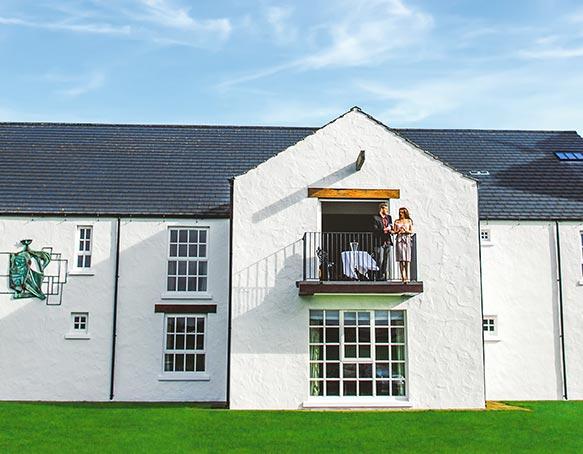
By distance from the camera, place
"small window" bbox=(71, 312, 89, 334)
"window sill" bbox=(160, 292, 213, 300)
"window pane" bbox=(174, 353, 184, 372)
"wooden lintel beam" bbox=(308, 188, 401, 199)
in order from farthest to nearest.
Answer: "window sill" bbox=(160, 292, 213, 300) < "small window" bbox=(71, 312, 89, 334) < "window pane" bbox=(174, 353, 184, 372) < "wooden lintel beam" bbox=(308, 188, 401, 199)

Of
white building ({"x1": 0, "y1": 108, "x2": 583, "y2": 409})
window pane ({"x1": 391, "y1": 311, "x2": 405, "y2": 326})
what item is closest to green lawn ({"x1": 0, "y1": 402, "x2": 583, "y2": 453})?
white building ({"x1": 0, "y1": 108, "x2": 583, "y2": 409})

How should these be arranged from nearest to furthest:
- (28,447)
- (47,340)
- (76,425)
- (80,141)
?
(28,447), (76,425), (47,340), (80,141)

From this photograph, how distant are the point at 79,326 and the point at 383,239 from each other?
8.90 m

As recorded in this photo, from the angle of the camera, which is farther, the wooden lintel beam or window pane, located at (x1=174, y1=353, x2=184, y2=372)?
window pane, located at (x1=174, y1=353, x2=184, y2=372)

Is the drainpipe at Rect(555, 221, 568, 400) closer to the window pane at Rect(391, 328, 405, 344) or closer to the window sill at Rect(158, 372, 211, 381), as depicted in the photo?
the window pane at Rect(391, 328, 405, 344)

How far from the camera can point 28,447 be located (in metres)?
12.1

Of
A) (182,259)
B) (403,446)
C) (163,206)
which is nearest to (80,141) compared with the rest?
(163,206)

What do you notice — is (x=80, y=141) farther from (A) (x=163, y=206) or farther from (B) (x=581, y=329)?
(B) (x=581, y=329)

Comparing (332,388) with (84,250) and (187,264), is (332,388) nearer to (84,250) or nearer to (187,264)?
(187,264)

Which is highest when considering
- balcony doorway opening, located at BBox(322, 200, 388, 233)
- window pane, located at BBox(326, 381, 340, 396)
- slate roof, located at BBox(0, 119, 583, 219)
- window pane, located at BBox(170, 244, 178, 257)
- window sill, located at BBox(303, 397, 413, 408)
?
slate roof, located at BBox(0, 119, 583, 219)

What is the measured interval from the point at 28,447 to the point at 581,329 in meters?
15.4

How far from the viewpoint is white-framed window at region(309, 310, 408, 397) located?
690 inches

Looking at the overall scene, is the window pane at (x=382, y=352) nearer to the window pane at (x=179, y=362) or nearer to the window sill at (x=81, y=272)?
the window pane at (x=179, y=362)

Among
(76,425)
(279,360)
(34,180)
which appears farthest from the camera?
(34,180)
